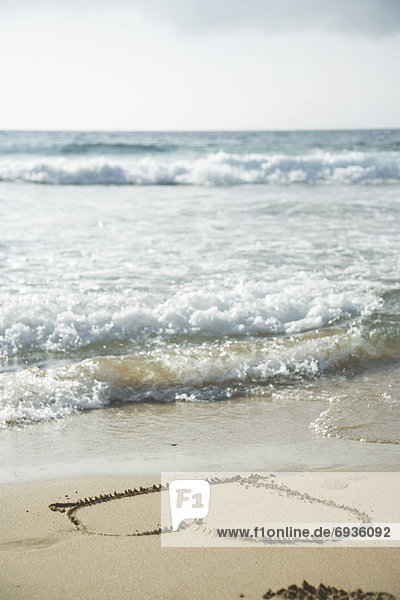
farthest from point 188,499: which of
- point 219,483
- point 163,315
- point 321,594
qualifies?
point 163,315

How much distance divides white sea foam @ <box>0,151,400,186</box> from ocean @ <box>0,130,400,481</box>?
Result: 7.42m

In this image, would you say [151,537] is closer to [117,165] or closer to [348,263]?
[348,263]

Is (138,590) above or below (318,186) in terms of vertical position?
below

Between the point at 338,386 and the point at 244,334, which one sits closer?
the point at 338,386

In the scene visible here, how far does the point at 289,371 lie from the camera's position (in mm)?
4113

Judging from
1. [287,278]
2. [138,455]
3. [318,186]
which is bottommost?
[138,455]

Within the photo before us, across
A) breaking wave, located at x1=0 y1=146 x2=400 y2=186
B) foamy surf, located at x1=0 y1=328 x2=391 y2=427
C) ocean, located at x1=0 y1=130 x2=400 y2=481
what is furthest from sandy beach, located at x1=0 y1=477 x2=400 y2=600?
breaking wave, located at x1=0 y1=146 x2=400 y2=186

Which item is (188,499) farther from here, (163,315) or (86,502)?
(163,315)

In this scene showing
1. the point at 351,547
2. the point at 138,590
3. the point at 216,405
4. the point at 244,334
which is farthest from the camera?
the point at 244,334

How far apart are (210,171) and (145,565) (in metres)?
16.3

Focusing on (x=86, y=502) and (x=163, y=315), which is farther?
(x=163, y=315)

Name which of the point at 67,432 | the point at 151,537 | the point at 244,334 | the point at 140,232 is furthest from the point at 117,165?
the point at 151,537

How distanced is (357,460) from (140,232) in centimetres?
576

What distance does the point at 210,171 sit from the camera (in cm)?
1770
